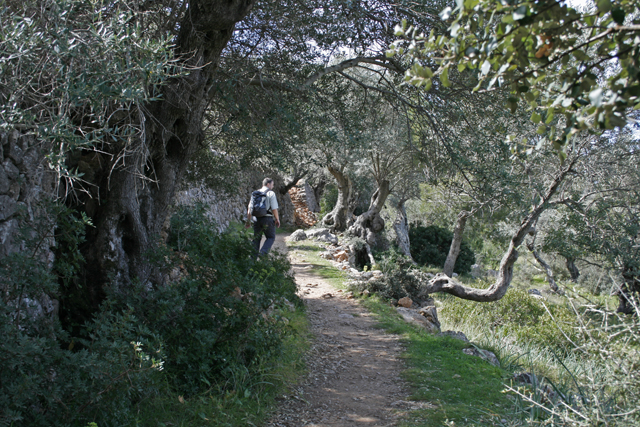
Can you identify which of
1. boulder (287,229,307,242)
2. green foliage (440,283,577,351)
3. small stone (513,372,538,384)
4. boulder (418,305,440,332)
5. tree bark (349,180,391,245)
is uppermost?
tree bark (349,180,391,245)

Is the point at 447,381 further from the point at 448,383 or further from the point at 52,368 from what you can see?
the point at 52,368

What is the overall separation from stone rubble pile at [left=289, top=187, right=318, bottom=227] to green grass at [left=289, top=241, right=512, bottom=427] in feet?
57.8

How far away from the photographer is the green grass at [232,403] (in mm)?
3340

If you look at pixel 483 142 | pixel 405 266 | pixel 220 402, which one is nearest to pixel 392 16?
pixel 483 142

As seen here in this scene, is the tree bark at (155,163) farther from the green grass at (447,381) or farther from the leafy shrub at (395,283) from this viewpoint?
the leafy shrub at (395,283)

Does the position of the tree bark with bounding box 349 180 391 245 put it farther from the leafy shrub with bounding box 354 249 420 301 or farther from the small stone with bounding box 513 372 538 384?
the small stone with bounding box 513 372 538 384

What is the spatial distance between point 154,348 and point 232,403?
0.98 meters

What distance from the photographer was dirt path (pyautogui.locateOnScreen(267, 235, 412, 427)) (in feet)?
13.5

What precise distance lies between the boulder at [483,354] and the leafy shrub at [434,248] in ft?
52.1

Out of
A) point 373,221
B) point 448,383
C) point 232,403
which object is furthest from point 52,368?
point 373,221

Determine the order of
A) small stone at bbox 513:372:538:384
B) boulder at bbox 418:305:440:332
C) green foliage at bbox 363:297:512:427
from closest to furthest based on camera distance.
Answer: green foliage at bbox 363:297:512:427 < small stone at bbox 513:372:538:384 < boulder at bbox 418:305:440:332

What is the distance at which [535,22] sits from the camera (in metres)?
1.67

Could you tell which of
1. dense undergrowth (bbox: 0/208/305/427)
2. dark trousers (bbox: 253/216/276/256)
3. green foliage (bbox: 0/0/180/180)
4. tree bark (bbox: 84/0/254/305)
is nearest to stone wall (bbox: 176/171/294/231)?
dark trousers (bbox: 253/216/276/256)

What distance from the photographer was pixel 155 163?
4738 millimetres
